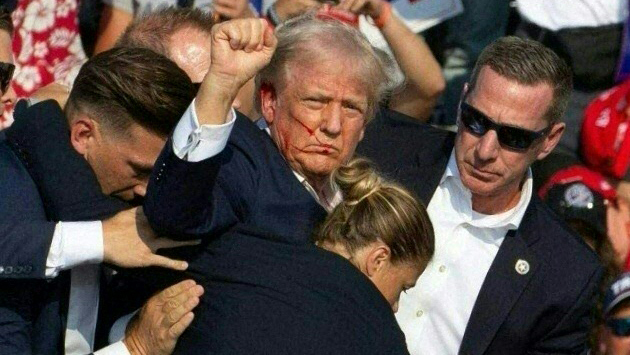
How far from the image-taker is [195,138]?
3.30 meters

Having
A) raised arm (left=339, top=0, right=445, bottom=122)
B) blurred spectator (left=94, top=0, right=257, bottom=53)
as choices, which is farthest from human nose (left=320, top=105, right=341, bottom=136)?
blurred spectator (left=94, top=0, right=257, bottom=53)

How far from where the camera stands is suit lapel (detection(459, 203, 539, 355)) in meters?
4.57

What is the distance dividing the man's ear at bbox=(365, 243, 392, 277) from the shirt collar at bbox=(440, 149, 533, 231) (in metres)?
1.08

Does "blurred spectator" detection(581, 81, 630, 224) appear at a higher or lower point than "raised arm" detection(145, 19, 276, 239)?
lower

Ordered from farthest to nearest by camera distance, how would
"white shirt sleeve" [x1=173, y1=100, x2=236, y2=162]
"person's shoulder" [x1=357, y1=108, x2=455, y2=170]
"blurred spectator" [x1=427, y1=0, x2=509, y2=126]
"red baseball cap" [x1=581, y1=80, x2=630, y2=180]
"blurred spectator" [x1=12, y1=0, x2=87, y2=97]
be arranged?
"blurred spectator" [x1=427, y1=0, x2=509, y2=126] → "blurred spectator" [x1=12, y1=0, x2=87, y2=97] → "red baseball cap" [x1=581, y1=80, x2=630, y2=180] → "person's shoulder" [x1=357, y1=108, x2=455, y2=170] → "white shirt sleeve" [x1=173, y1=100, x2=236, y2=162]

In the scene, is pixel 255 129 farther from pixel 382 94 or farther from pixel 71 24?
pixel 71 24

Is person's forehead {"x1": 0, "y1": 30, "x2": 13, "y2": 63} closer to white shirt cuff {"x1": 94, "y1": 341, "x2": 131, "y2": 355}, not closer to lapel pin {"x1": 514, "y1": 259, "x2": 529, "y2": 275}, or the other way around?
white shirt cuff {"x1": 94, "y1": 341, "x2": 131, "y2": 355}

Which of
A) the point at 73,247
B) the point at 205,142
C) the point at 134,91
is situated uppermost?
the point at 205,142

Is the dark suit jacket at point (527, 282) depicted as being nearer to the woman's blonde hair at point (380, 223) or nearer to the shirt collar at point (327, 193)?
the shirt collar at point (327, 193)

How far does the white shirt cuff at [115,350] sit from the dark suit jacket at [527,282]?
1.30 meters

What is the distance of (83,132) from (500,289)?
4.81ft

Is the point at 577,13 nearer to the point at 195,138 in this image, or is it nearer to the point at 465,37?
the point at 465,37

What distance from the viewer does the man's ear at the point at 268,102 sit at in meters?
3.96

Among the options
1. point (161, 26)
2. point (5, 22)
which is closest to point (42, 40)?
point (161, 26)
